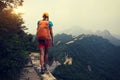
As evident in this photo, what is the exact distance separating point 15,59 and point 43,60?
2778 millimetres

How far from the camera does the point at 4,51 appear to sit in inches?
480

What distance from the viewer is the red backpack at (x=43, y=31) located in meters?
10.0

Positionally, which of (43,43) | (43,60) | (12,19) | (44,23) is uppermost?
(12,19)

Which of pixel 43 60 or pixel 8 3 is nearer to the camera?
pixel 43 60

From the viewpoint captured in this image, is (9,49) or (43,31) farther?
(9,49)

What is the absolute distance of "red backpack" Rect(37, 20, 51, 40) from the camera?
10.0 metres

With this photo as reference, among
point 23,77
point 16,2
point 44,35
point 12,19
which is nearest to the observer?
point 44,35

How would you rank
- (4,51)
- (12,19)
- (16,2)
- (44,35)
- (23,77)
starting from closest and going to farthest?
(44,35) → (4,51) → (23,77) → (12,19) → (16,2)

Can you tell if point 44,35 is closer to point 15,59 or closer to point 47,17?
point 47,17

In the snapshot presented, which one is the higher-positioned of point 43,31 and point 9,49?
point 43,31

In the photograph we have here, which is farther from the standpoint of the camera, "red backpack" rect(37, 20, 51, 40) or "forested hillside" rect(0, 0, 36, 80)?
"forested hillside" rect(0, 0, 36, 80)

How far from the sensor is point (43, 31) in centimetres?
1005

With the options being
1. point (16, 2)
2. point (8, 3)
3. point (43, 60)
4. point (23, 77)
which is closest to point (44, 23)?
point (43, 60)

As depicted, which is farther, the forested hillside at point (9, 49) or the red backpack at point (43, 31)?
the forested hillside at point (9, 49)
